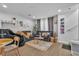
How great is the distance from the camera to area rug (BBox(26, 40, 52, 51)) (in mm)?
2508

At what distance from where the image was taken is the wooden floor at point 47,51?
7.97 ft

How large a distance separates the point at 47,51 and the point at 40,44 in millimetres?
243

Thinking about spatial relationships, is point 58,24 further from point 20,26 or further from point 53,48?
point 20,26

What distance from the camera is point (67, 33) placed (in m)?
2.51

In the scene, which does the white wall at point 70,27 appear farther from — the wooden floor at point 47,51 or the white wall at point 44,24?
the white wall at point 44,24

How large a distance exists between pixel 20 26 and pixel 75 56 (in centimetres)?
152

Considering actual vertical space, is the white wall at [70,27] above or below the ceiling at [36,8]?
below

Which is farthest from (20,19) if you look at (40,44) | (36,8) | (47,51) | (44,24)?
(47,51)

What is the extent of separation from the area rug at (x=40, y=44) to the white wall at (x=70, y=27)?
0.34 meters

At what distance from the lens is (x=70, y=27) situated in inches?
98.1

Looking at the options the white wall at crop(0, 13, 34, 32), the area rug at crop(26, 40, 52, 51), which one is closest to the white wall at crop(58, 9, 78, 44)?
the area rug at crop(26, 40, 52, 51)

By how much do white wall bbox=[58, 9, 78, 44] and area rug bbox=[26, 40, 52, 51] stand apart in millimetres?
336

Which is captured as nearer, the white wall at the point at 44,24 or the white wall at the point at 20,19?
the white wall at the point at 20,19

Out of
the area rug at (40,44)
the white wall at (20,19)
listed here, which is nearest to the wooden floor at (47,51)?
the area rug at (40,44)
